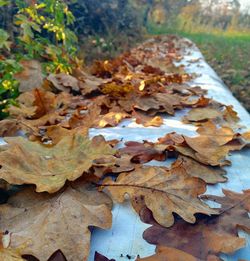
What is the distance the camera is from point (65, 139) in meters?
1.03

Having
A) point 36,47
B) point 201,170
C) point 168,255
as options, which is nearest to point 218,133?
point 201,170

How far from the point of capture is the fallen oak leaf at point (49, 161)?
816mm

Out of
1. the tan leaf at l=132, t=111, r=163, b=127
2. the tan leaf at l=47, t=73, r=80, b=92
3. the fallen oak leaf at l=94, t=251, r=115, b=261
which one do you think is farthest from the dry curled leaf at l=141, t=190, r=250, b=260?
the tan leaf at l=47, t=73, r=80, b=92

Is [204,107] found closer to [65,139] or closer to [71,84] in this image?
[71,84]

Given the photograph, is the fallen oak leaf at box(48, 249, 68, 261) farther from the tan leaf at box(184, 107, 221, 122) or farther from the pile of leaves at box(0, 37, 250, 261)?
Answer: the tan leaf at box(184, 107, 221, 122)

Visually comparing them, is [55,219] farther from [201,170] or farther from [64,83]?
[64,83]

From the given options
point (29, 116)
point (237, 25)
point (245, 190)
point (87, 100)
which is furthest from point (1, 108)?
point (237, 25)

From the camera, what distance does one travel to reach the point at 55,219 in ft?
2.40

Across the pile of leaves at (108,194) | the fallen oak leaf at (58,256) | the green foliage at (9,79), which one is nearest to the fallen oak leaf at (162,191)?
the pile of leaves at (108,194)

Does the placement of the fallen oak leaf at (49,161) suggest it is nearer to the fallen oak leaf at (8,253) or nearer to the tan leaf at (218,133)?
the fallen oak leaf at (8,253)

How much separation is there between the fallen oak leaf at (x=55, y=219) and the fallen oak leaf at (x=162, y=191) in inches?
2.1

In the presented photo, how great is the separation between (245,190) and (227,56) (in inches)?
317

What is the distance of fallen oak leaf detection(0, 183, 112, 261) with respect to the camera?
668 millimetres

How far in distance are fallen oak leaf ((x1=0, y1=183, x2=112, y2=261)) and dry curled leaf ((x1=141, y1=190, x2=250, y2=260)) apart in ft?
0.35
